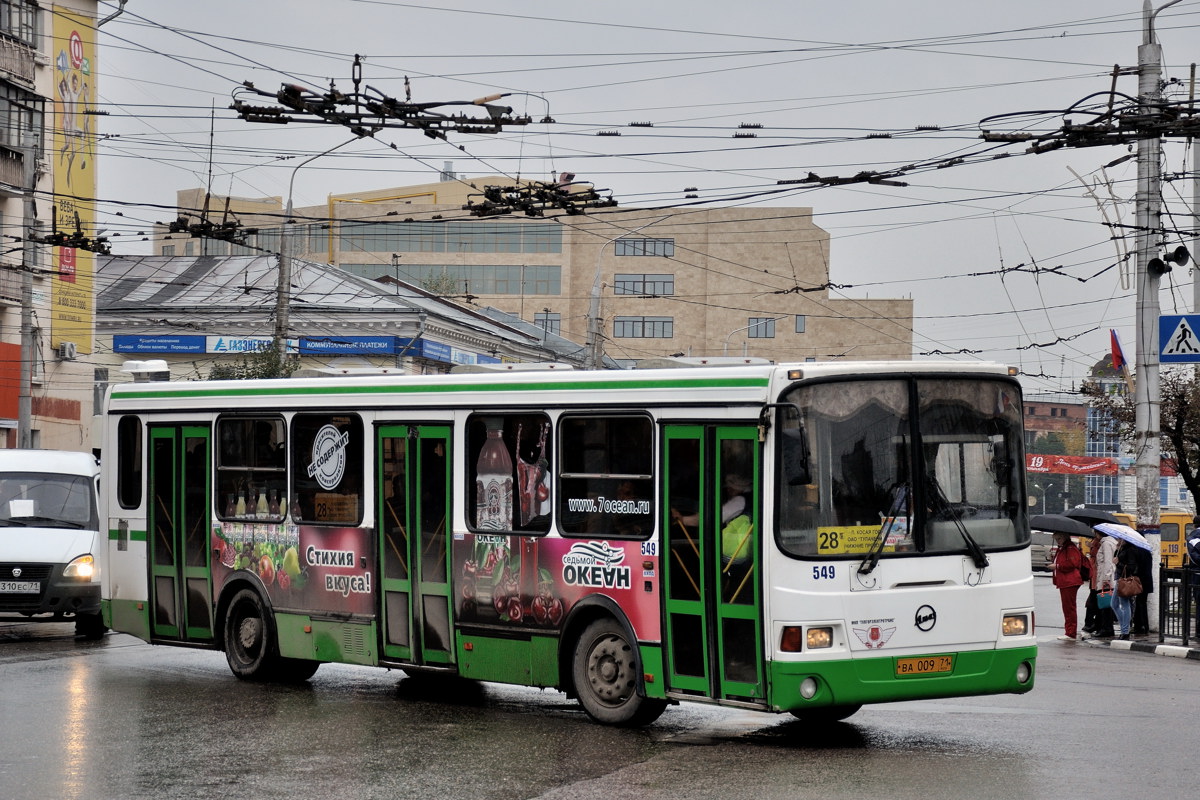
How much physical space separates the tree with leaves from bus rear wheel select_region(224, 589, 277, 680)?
94.2 ft

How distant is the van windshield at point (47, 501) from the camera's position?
1883cm

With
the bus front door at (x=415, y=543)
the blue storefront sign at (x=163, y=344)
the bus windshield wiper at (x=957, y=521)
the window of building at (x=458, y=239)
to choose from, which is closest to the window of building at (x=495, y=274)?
the window of building at (x=458, y=239)

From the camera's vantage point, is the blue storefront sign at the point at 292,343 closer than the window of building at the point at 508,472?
No

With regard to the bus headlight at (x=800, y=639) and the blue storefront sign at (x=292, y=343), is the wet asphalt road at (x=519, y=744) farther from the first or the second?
the blue storefront sign at (x=292, y=343)

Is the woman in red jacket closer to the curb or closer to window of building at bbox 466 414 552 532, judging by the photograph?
the curb

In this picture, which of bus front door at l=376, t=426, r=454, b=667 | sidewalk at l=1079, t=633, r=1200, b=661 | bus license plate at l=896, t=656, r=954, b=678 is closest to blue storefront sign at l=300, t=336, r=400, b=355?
sidewalk at l=1079, t=633, r=1200, b=661

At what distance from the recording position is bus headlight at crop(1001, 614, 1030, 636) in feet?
35.8

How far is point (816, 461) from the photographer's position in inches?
413

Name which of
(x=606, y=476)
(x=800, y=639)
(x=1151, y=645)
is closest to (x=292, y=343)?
(x=1151, y=645)

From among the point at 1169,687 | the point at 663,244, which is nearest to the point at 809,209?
the point at 663,244

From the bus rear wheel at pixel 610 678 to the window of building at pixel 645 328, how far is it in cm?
9101

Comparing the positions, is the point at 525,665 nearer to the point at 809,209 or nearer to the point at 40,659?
the point at 40,659

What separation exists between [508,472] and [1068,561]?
10929mm

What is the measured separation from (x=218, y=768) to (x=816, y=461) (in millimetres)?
4119
